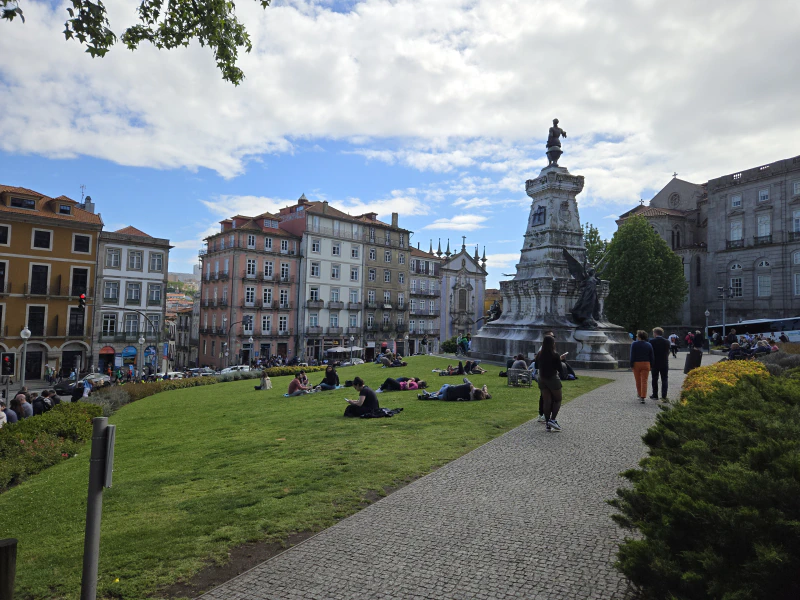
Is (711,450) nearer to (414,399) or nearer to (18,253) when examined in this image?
(414,399)

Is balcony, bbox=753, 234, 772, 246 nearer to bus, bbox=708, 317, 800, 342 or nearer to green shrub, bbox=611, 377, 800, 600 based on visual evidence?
bus, bbox=708, 317, 800, 342

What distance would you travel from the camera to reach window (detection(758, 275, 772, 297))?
155ft

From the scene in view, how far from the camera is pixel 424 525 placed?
17.7 ft

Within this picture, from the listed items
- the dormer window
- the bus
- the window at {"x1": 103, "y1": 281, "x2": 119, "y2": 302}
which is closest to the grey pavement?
the bus

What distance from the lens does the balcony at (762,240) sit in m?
47.9

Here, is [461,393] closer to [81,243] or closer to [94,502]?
[94,502]

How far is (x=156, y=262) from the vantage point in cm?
4447

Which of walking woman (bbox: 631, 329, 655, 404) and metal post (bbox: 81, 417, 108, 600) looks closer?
metal post (bbox: 81, 417, 108, 600)

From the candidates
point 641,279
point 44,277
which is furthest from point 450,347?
point 44,277

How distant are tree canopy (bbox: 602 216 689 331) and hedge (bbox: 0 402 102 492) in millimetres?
41347

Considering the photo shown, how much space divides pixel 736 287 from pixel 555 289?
35471 millimetres

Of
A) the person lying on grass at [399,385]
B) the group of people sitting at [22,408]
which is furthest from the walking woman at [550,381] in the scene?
the group of people sitting at [22,408]

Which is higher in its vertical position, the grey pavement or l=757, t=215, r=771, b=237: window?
l=757, t=215, r=771, b=237: window

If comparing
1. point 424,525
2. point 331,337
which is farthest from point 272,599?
point 331,337
